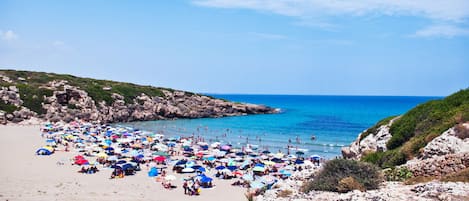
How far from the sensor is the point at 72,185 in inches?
971

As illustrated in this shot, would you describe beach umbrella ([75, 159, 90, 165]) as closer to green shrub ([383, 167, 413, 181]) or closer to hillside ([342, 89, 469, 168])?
hillside ([342, 89, 469, 168])

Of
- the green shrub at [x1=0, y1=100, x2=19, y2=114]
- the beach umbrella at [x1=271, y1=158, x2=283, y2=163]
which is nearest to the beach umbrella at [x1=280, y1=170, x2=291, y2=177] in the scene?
the beach umbrella at [x1=271, y1=158, x2=283, y2=163]

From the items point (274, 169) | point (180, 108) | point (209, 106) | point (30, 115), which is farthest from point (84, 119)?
point (274, 169)

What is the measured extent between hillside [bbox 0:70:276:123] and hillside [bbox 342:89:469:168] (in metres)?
59.3

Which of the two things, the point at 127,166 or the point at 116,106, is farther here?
the point at 116,106

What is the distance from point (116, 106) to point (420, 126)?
72.0 m

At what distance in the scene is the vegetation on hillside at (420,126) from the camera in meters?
17.2

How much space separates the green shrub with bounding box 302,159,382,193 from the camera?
12.1m

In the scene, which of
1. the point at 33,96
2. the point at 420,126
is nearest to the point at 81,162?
the point at 420,126

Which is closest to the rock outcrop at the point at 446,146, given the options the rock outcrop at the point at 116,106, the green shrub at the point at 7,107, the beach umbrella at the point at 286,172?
the beach umbrella at the point at 286,172

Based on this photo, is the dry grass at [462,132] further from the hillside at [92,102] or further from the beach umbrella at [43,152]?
the hillside at [92,102]

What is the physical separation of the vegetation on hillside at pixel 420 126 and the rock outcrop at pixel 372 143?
1.75ft

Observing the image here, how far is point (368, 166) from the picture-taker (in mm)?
12828

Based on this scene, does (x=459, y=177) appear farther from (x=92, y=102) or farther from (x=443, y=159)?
(x=92, y=102)
